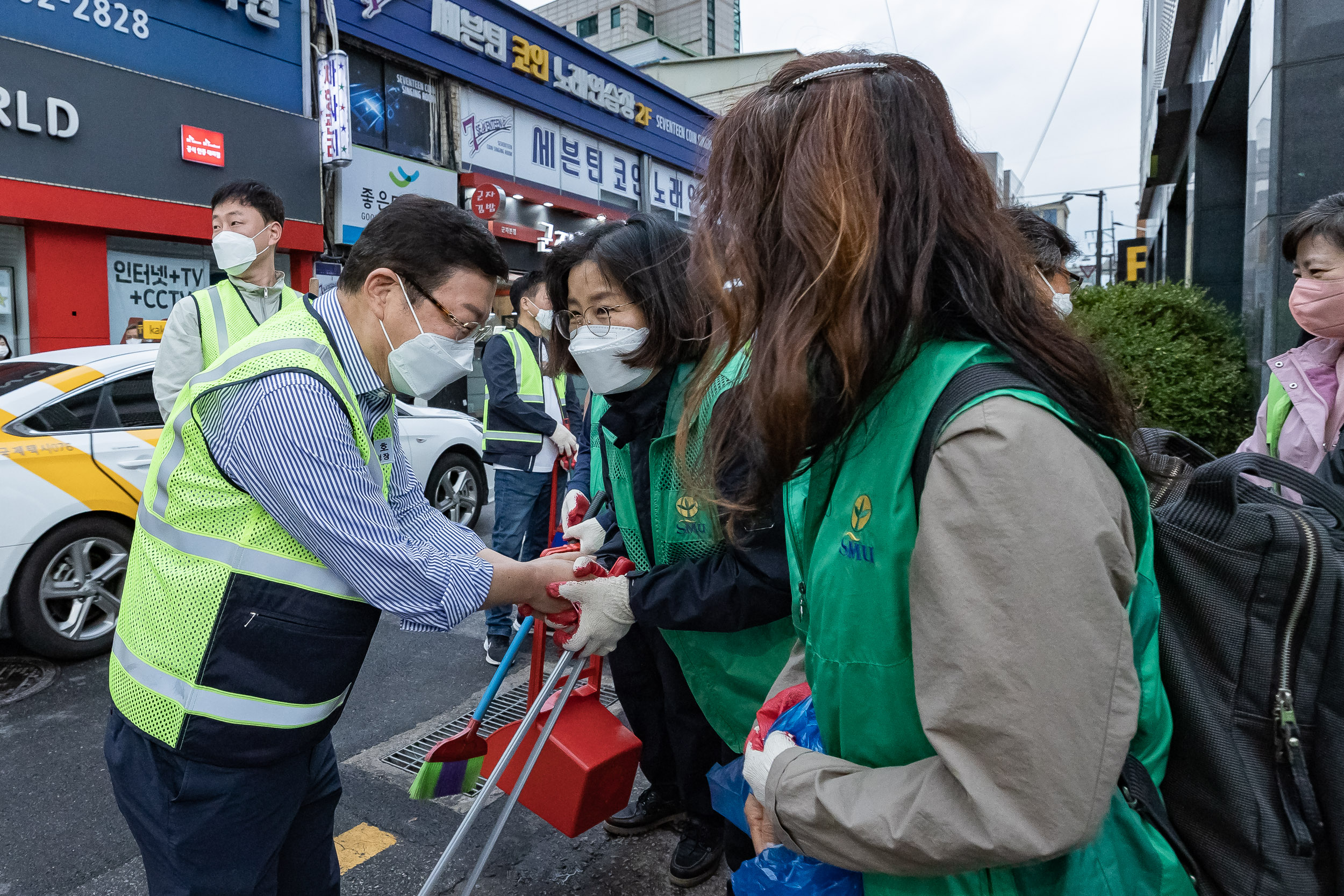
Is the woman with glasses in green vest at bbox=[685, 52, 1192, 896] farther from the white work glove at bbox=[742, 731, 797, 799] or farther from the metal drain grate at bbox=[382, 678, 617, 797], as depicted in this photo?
the metal drain grate at bbox=[382, 678, 617, 797]

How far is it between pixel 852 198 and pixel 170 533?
4.40ft

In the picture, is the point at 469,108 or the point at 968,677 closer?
the point at 968,677

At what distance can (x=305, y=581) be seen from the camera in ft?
5.11

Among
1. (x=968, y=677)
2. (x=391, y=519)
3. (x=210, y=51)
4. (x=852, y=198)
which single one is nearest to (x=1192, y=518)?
(x=968, y=677)

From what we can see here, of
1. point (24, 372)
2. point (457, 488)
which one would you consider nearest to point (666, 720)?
point (24, 372)

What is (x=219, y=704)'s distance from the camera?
1520 mm

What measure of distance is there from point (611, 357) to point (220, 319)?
7.50 feet

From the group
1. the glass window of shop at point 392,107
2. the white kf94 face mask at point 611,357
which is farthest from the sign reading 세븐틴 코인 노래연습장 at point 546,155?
the white kf94 face mask at point 611,357

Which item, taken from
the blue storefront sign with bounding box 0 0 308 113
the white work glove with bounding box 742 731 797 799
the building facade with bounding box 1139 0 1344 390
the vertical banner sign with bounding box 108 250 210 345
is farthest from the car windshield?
the blue storefront sign with bounding box 0 0 308 113

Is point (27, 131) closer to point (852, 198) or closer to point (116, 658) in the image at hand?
point (116, 658)

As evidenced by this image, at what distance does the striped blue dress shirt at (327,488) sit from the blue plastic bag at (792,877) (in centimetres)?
74

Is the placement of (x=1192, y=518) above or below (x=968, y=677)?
above

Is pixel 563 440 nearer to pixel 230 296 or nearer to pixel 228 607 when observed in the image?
pixel 230 296

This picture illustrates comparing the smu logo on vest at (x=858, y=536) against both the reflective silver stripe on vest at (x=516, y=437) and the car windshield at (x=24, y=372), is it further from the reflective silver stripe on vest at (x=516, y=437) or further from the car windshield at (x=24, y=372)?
the car windshield at (x=24, y=372)
